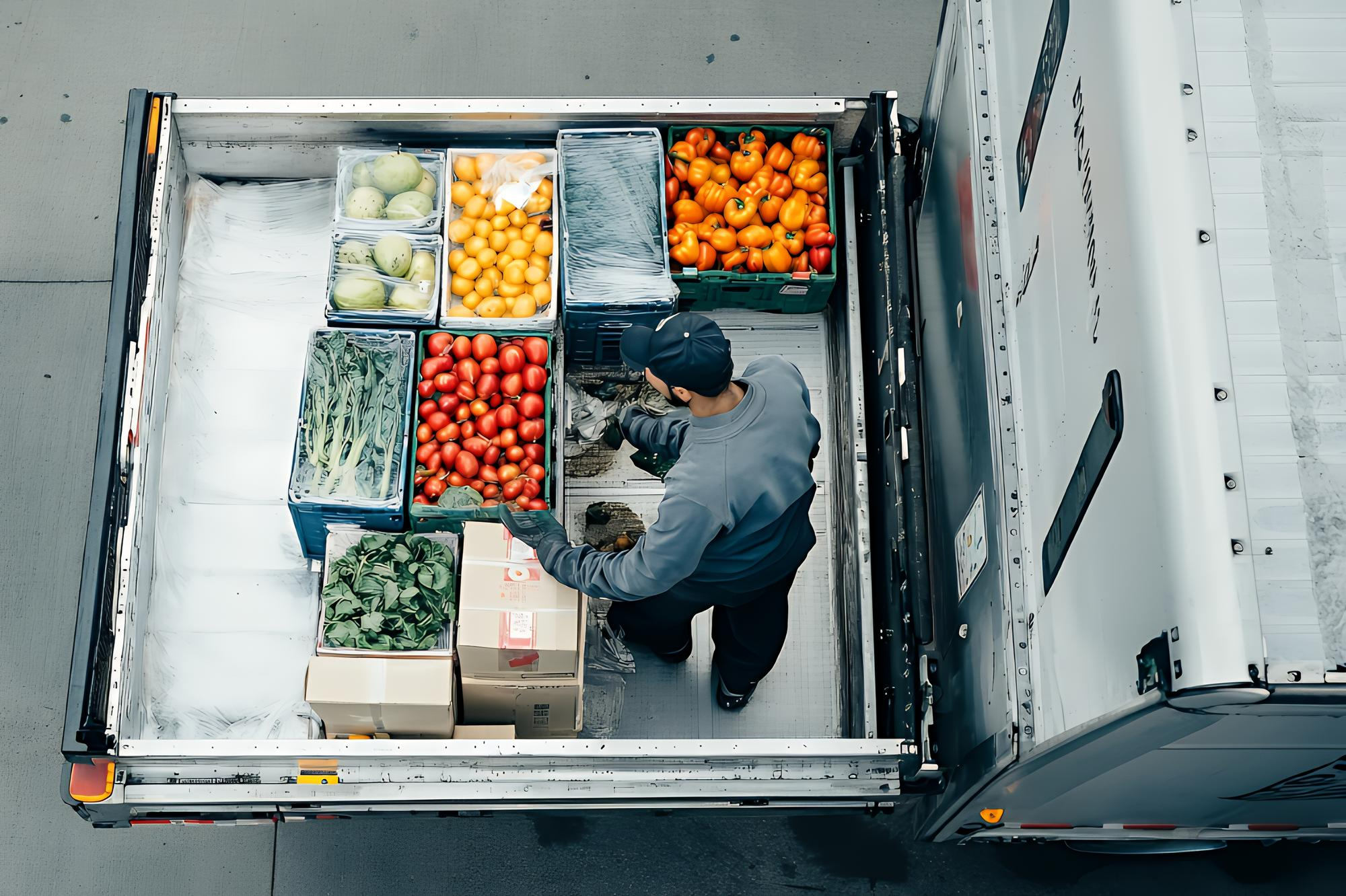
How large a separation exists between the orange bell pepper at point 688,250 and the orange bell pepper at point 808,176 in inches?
19.1

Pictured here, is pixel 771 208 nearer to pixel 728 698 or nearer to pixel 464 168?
pixel 464 168

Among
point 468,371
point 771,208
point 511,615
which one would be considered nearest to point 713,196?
point 771,208

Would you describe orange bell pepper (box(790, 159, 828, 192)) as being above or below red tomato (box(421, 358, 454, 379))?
above

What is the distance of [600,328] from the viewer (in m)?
4.22

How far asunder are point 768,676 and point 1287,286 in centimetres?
245

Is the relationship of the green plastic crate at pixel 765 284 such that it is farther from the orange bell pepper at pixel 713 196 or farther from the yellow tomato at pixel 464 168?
the yellow tomato at pixel 464 168

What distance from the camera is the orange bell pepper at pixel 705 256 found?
4.25 meters

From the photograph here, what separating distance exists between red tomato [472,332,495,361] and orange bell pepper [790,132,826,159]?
4.77ft

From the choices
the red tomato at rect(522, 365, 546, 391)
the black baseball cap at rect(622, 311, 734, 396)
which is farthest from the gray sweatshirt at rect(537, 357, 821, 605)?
the red tomato at rect(522, 365, 546, 391)

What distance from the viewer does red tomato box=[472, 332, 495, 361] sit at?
13.1 ft

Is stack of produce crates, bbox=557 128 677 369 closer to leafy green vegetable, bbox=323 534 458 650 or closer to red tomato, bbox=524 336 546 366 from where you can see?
red tomato, bbox=524 336 546 366

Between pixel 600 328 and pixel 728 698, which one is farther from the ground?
pixel 600 328

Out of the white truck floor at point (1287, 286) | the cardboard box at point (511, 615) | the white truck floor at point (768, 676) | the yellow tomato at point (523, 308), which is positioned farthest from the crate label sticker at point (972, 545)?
the yellow tomato at point (523, 308)

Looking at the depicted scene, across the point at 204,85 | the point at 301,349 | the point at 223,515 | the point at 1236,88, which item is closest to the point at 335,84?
the point at 204,85
